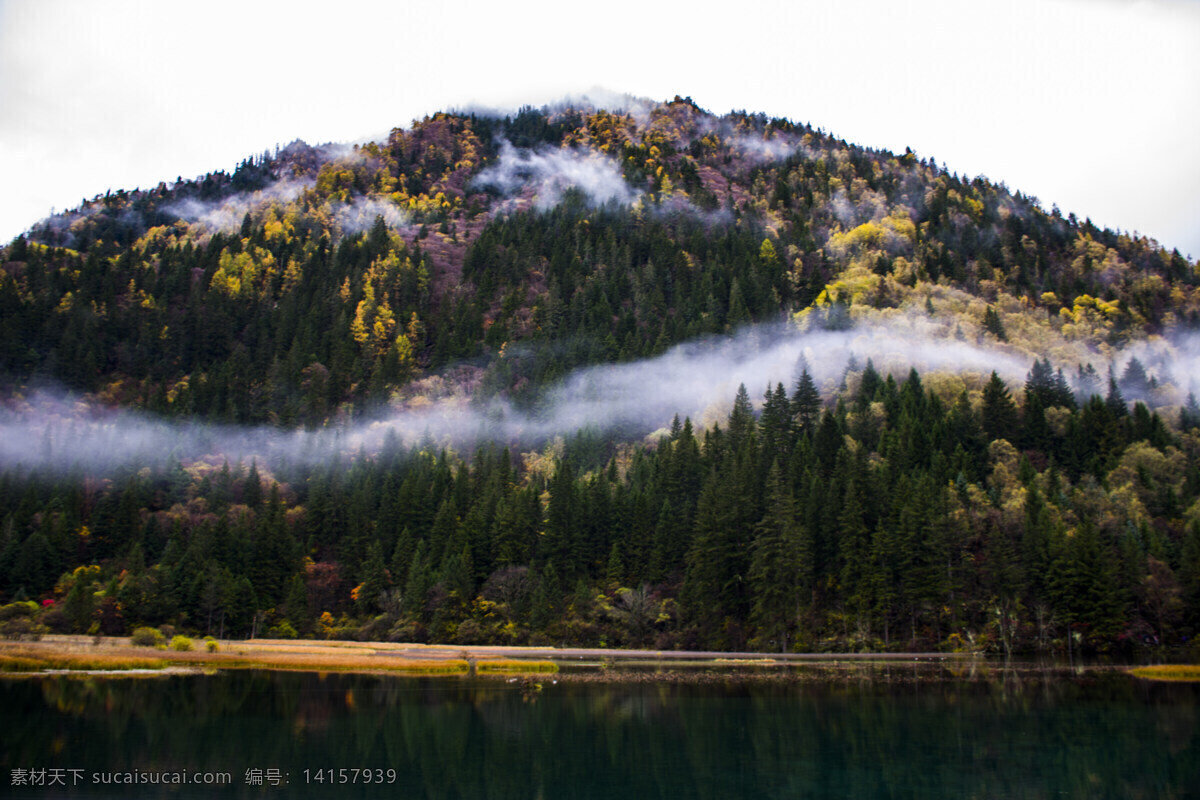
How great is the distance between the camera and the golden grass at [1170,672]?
65.4m

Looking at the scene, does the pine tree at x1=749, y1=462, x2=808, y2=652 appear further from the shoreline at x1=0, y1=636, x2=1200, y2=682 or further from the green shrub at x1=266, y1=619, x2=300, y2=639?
the green shrub at x1=266, y1=619, x2=300, y2=639

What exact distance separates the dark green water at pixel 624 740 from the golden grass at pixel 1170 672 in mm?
9472

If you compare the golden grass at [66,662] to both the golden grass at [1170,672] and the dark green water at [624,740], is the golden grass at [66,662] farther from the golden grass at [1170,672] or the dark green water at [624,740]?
the golden grass at [1170,672]

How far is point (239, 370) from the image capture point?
197000mm

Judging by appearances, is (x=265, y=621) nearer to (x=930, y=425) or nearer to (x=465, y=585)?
(x=465, y=585)

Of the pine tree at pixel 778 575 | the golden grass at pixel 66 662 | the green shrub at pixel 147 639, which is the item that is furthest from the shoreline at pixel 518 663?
the pine tree at pixel 778 575

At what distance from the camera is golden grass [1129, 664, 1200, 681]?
215 ft

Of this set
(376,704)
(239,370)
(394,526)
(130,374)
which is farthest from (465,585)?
(130,374)

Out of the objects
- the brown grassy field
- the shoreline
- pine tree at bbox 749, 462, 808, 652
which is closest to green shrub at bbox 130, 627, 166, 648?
the shoreline

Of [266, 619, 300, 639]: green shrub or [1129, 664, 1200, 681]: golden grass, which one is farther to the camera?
[266, 619, 300, 639]: green shrub

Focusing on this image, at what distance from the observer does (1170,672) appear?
66938 mm

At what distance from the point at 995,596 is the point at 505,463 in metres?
75.7

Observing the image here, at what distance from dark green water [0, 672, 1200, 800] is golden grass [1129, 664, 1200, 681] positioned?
947 cm

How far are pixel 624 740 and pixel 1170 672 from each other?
52.9 metres
